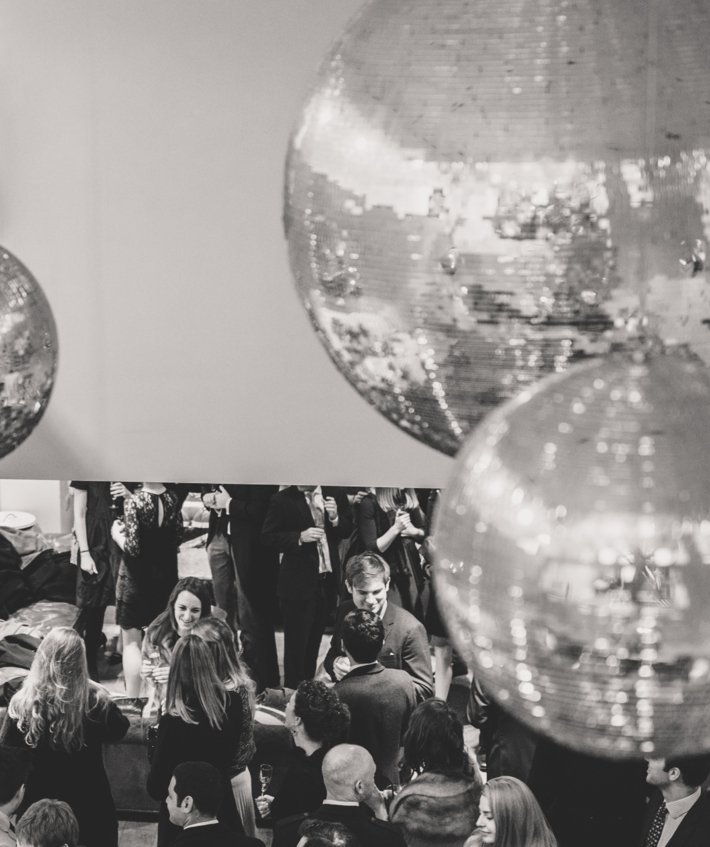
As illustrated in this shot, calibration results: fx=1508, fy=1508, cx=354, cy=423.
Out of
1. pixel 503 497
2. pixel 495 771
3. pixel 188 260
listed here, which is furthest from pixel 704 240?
pixel 495 771

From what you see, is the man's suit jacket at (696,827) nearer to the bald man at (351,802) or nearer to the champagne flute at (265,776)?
the bald man at (351,802)

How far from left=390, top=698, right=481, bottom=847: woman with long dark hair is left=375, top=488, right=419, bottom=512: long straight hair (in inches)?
75.5

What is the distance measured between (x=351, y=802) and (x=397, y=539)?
2152mm

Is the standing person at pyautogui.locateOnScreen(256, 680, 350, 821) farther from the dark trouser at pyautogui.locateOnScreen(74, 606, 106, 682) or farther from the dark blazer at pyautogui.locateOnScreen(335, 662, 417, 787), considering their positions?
the dark trouser at pyautogui.locateOnScreen(74, 606, 106, 682)

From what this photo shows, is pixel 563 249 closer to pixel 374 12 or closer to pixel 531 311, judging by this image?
pixel 531 311

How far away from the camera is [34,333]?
87.1 inches

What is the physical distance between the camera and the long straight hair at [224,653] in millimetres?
4344

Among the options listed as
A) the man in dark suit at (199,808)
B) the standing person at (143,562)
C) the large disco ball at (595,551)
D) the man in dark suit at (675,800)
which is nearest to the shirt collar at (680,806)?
the man in dark suit at (675,800)

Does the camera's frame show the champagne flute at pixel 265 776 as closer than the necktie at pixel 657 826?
No

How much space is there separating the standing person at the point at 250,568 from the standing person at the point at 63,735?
61.9 inches

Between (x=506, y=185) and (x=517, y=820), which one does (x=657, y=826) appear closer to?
(x=517, y=820)

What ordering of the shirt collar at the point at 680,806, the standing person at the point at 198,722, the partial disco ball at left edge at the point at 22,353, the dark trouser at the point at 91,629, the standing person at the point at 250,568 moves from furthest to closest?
1. the dark trouser at the point at 91,629
2. the standing person at the point at 250,568
3. the standing person at the point at 198,722
4. the shirt collar at the point at 680,806
5. the partial disco ball at left edge at the point at 22,353

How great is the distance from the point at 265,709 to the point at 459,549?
449cm

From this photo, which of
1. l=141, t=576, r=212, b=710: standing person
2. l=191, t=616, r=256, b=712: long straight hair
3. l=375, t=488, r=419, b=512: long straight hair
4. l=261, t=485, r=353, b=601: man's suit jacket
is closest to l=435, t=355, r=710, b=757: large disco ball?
l=191, t=616, r=256, b=712: long straight hair
